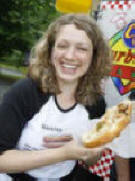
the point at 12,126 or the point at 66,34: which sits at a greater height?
the point at 66,34

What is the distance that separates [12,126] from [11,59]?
801 cm

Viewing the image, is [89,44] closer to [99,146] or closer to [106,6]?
[99,146]

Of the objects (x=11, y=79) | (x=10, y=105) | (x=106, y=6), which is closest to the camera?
(x=10, y=105)

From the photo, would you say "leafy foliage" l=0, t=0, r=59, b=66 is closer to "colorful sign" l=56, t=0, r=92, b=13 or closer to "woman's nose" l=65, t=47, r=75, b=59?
"colorful sign" l=56, t=0, r=92, b=13

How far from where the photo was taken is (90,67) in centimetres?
195

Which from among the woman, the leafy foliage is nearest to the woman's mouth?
the woman

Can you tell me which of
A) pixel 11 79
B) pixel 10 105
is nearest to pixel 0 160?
pixel 10 105

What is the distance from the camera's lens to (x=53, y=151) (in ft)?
5.29

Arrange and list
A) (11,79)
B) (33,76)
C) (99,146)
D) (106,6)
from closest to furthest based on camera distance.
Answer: (99,146), (33,76), (106,6), (11,79)

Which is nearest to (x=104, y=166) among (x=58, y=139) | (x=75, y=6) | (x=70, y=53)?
(x=58, y=139)

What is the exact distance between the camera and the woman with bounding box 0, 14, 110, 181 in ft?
5.41

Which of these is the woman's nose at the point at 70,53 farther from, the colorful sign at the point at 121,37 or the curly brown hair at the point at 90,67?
the colorful sign at the point at 121,37

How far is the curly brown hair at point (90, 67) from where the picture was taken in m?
1.79

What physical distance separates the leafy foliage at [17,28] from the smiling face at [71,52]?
24.4ft
